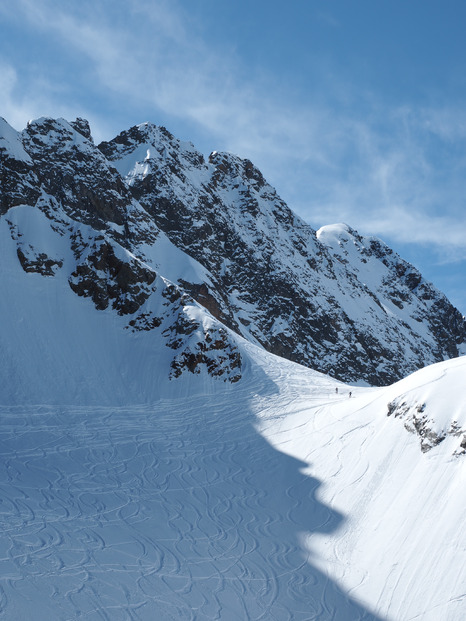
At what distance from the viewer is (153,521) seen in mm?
19156

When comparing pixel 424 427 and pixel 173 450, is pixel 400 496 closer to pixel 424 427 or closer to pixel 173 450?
pixel 424 427

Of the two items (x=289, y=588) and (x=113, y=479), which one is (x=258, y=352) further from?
(x=289, y=588)

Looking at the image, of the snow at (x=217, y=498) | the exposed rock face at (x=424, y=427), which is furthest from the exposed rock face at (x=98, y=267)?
the exposed rock face at (x=424, y=427)

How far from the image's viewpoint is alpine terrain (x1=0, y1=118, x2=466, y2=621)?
1461cm

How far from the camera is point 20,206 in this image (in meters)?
48.1

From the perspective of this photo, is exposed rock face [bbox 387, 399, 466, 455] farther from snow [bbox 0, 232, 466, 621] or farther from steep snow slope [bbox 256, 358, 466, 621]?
snow [bbox 0, 232, 466, 621]

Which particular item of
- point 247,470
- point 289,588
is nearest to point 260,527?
point 289,588

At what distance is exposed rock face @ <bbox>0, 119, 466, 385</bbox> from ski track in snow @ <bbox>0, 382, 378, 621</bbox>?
10179 mm

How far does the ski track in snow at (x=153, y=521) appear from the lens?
14188mm

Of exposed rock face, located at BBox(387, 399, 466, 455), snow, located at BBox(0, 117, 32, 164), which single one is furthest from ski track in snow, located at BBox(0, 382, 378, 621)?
snow, located at BBox(0, 117, 32, 164)

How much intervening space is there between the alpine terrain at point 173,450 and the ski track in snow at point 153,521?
0.26ft

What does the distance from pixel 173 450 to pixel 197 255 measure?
50954 mm

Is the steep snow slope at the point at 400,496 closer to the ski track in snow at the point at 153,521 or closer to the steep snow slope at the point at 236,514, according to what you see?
the steep snow slope at the point at 236,514

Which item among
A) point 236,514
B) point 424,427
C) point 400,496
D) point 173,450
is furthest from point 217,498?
point 424,427
